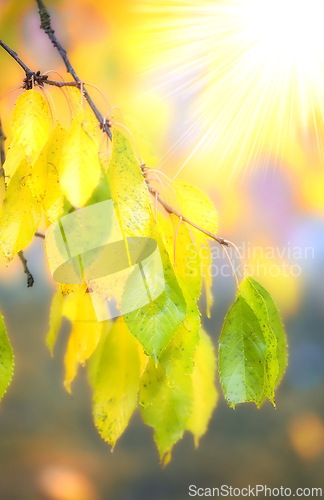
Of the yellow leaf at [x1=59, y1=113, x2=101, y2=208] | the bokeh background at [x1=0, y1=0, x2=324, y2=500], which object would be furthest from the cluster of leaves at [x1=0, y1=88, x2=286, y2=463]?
the bokeh background at [x1=0, y1=0, x2=324, y2=500]

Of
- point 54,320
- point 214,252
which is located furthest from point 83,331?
point 214,252

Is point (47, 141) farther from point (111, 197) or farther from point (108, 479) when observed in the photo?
point (108, 479)

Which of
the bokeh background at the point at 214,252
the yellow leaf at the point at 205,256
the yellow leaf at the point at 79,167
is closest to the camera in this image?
the yellow leaf at the point at 79,167

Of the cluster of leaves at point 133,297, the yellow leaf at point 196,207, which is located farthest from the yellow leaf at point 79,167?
the yellow leaf at point 196,207

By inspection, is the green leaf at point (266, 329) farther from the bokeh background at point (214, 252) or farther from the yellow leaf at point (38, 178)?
the bokeh background at point (214, 252)

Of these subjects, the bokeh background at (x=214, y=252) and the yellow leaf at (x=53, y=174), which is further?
the bokeh background at (x=214, y=252)

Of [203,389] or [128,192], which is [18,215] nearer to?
[128,192]
